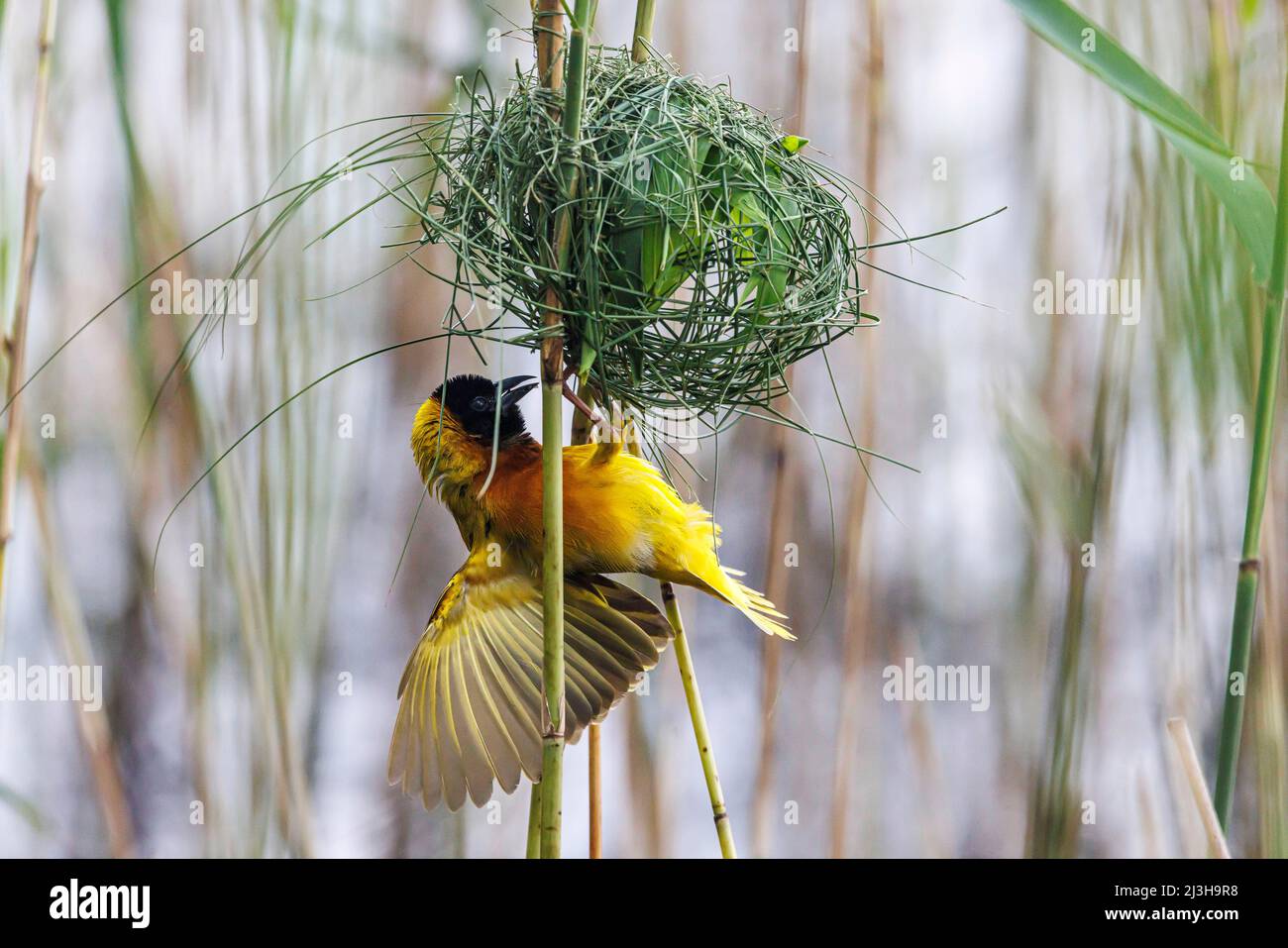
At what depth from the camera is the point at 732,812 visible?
2115 mm

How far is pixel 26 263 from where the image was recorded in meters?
1.42

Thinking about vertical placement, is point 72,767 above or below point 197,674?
below

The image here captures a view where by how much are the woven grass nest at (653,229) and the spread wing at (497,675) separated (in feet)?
1.33

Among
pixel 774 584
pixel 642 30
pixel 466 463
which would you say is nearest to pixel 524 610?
pixel 466 463

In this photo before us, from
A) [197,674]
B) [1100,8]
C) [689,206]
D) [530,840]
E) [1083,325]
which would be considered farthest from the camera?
[1083,325]

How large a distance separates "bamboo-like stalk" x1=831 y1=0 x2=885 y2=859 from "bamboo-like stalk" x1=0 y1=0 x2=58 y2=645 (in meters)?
1.26

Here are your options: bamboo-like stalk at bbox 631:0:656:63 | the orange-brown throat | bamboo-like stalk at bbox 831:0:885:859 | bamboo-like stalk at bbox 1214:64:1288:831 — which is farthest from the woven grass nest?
bamboo-like stalk at bbox 831:0:885:859

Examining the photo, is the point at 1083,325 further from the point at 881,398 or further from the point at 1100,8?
the point at 1100,8

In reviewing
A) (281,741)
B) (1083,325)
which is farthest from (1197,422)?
(281,741)

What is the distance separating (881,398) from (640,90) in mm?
1172

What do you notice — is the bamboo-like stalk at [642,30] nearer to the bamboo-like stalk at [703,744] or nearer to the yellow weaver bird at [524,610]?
the yellow weaver bird at [524,610]

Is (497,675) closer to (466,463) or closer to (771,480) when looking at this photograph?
(466,463)

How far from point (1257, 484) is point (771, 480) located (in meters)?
1.16

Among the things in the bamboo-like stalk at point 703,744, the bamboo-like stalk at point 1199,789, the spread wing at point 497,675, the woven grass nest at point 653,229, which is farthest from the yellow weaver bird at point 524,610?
the bamboo-like stalk at point 1199,789
